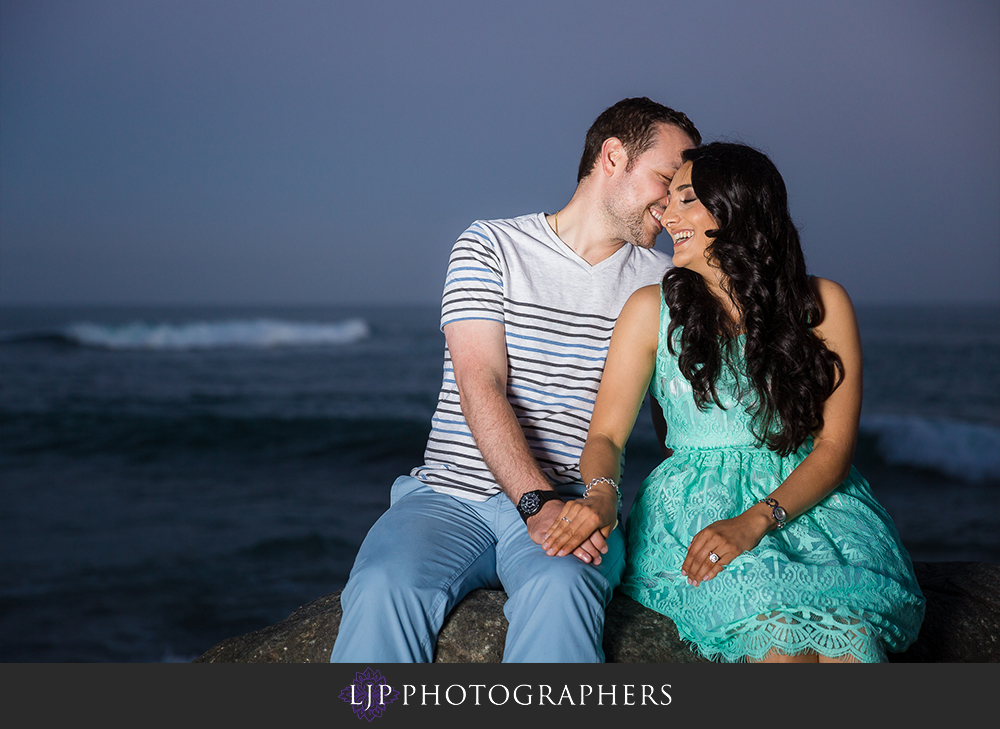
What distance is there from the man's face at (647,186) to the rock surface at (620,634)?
1259 millimetres

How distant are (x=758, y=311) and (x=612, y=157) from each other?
0.88 m

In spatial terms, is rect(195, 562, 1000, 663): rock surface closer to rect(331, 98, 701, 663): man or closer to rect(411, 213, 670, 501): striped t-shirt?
rect(331, 98, 701, 663): man

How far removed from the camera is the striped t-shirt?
8.29 feet

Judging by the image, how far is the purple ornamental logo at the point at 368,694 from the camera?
5.86 ft

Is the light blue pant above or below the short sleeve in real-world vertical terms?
below

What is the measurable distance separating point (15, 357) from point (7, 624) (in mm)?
13133

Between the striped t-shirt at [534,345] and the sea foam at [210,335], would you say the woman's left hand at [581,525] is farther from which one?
the sea foam at [210,335]

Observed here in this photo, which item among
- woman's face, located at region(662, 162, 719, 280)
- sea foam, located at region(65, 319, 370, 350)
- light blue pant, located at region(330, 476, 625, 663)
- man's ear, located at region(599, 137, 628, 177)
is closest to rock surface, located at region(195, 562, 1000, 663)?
light blue pant, located at region(330, 476, 625, 663)

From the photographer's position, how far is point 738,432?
7.07ft

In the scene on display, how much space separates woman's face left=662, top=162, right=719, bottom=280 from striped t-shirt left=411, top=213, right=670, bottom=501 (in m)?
0.41

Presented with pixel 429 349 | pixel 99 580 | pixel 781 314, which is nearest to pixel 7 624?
pixel 99 580

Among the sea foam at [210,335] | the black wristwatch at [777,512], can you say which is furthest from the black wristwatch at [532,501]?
the sea foam at [210,335]

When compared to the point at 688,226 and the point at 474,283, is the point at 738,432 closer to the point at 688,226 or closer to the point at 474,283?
the point at 688,226

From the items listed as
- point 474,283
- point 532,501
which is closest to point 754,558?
point 532,501
